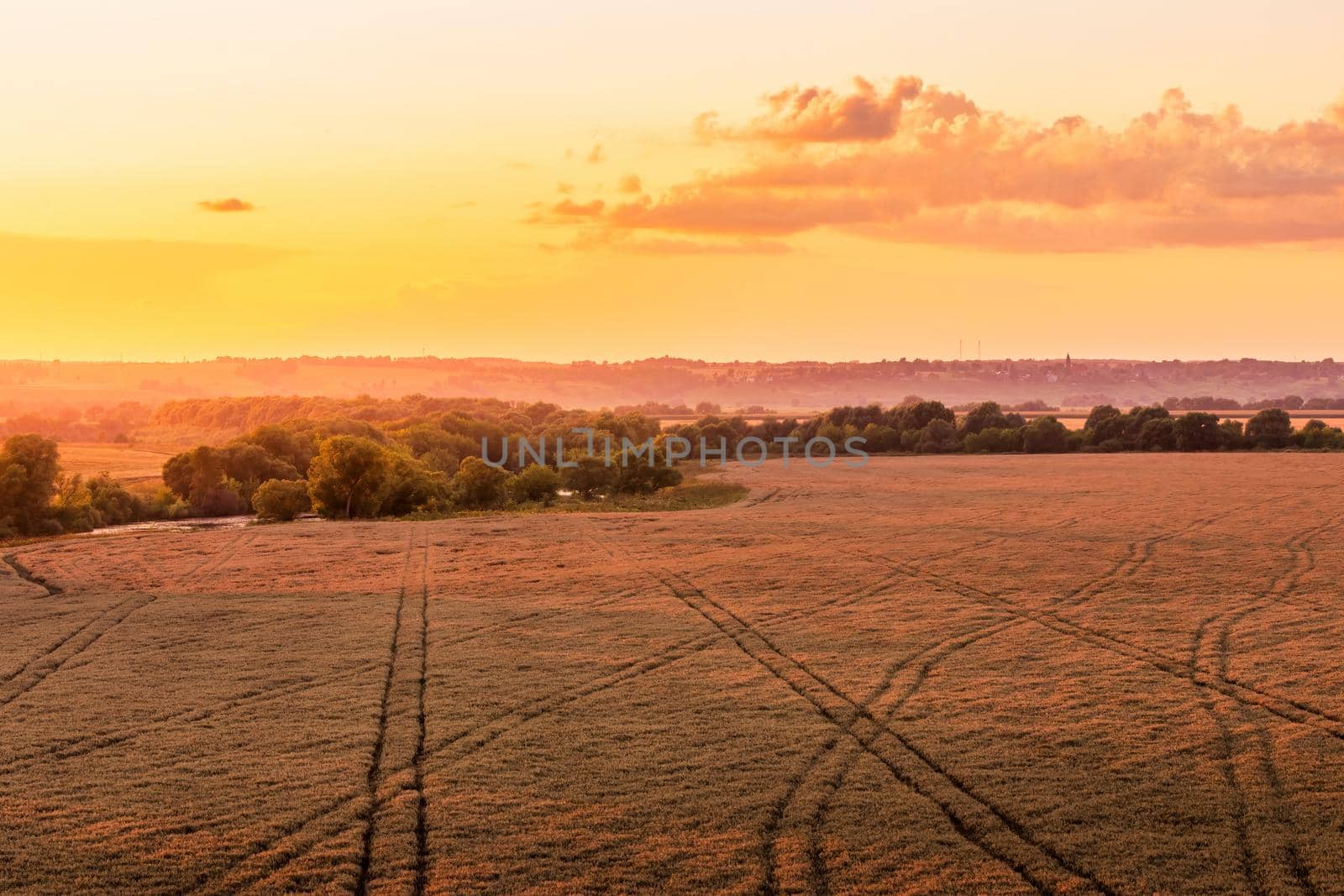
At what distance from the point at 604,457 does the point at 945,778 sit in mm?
76015

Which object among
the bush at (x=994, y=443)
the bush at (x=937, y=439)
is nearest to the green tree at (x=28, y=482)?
the bush at (x=937, y=439)

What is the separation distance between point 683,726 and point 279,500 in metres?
60.5

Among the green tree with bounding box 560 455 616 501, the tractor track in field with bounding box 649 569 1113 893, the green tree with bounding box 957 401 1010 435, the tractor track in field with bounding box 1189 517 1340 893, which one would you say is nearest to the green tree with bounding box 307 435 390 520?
the green tree with bounding box 560 455 616 501

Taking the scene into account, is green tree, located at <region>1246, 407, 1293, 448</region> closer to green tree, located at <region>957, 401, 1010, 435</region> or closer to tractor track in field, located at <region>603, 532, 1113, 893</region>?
green tree, located at <region>957, 401, 1010, 435</region>

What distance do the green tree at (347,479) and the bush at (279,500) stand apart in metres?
1.29

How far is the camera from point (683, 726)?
21469 millimetres

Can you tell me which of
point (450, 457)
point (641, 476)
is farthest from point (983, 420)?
point (450, 457)

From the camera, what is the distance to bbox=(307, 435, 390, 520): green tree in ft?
245

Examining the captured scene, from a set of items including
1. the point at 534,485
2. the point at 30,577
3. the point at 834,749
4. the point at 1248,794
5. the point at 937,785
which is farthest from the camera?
the point at 534,485

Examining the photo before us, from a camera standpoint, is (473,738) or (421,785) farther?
(473,738)

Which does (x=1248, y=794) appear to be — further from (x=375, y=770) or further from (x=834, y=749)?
(x=375, y=770)

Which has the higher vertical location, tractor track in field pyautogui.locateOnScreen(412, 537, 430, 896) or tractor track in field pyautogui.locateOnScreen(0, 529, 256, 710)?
tractor track in field pyautogui.locateOnScreen(412, 537, 430, 896)

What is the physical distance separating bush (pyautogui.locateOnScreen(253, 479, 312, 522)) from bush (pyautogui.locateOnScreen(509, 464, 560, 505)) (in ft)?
50.5

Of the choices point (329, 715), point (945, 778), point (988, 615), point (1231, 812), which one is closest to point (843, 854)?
point (945, 778)
